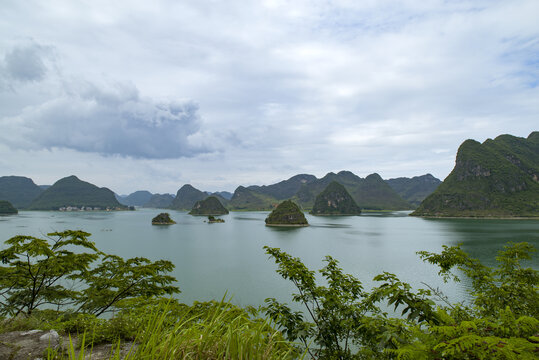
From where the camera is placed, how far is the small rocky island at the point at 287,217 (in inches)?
5087

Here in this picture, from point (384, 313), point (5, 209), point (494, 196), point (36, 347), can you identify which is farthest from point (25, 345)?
point (5, 209)

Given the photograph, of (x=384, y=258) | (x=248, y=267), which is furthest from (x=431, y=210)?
(x=248, y=267)

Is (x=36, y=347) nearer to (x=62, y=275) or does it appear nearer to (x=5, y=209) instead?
(x=62, y=275)

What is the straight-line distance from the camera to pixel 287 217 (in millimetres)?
131750

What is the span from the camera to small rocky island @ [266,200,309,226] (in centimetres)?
12921

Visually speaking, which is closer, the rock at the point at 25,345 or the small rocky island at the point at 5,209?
the rock at the point at 25,345

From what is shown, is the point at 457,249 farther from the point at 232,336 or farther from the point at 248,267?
the point at 248,267

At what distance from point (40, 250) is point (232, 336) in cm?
1032

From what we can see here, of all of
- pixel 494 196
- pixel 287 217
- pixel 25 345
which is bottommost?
pixel 287 217

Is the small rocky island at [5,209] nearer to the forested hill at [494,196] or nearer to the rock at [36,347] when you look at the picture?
the rock at [36,347]

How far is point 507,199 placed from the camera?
551 ft

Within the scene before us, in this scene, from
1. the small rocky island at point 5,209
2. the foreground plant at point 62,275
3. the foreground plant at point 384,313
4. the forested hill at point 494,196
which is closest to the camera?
the foreground plant at point 384,313

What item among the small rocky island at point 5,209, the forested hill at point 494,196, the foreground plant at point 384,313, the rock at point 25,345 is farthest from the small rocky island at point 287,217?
the small rocky island at point 5,209

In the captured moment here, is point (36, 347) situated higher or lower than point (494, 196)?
lower
